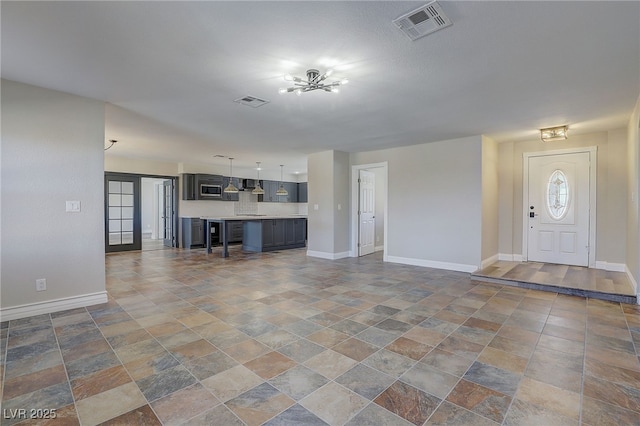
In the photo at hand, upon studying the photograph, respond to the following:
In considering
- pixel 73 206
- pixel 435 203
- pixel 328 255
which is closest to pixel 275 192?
pixel 328 255

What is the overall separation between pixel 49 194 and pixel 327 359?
348 cm

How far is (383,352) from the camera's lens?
2.51m

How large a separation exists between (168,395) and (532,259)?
654 centimetres

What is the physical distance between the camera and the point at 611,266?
17.1ft

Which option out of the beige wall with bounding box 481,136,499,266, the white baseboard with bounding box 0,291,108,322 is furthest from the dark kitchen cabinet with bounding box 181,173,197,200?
the beige wall with bounding box 481,136,499,266

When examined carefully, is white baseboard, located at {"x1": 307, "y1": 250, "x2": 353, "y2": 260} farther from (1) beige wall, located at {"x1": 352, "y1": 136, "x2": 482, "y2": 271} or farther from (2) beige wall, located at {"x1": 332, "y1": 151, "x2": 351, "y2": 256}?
(1) beige wall, located at {"x1": 352, "y1": 136, "x2": 482, "y2": 271}

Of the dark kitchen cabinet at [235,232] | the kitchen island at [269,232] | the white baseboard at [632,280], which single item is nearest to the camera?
the white baseboard at [632,280]

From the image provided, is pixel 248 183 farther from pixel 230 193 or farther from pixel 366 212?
pixel 366 212

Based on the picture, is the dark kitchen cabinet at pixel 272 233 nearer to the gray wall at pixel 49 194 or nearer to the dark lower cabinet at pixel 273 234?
the dark lower cabinet at pixel 273 234

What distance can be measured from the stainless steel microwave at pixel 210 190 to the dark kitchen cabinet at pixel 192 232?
2.62ft

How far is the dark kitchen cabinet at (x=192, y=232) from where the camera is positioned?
28.5 feet

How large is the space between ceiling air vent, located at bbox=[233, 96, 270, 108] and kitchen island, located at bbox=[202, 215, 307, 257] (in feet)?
13.6

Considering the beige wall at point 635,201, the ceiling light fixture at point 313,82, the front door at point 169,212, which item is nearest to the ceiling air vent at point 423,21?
the ceiling light fixture at point 313,82

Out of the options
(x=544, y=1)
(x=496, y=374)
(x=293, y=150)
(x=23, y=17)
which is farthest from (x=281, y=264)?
(x=544, y=1)
